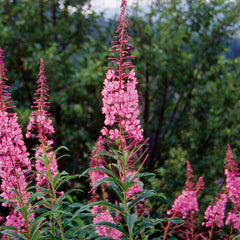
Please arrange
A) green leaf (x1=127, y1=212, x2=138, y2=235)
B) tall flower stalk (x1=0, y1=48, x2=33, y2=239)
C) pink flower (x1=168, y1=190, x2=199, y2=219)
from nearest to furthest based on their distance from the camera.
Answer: green leaf (x1=127, y1=212, x2=138, y2=235), tall flower stalk (x1=0, y1=48, x2=33, y2=239), pink flower (x1=168, y1=190, x2=199, y2=219)

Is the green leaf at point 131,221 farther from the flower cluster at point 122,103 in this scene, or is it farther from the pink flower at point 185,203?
the pink flower at point 185,203

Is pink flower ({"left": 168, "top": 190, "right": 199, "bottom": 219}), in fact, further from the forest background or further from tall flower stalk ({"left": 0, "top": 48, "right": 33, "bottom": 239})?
the forest background

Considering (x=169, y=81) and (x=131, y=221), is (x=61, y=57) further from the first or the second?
(x=131, y=221)

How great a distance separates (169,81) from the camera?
649cm

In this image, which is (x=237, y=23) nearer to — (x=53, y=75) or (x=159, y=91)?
(x=159, y=91)

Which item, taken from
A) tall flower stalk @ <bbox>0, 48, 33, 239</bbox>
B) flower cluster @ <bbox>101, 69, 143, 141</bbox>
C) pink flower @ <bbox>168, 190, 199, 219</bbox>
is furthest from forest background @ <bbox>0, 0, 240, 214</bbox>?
flower cluster @ <bbox>101, 69, 143, 141</bbox>

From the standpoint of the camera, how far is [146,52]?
6320 millimetres

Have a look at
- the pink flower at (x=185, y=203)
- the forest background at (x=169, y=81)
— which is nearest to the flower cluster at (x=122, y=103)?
the pink flower at (x=185, y=203)

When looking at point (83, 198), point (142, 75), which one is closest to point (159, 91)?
point (142, 75)

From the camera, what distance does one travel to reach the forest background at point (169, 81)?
614 centimetres

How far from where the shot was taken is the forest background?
20.1ft

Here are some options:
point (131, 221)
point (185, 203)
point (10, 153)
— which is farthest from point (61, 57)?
point (131, 221)

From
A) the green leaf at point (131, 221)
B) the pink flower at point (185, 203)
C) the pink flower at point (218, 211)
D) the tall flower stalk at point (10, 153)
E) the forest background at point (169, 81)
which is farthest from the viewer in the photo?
the forest background at point (169, 81)

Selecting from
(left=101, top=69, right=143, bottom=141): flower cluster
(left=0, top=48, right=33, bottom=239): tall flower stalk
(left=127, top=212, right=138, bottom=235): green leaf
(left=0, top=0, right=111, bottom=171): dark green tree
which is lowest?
(left=127, top=212, right=138, bottom=235): green leaf
